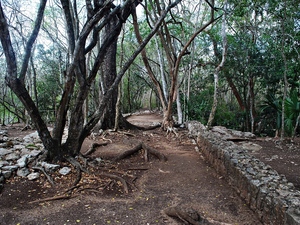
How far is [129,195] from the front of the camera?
377 centimetres

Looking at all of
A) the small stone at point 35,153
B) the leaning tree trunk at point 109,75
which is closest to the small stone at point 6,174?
the small stone at point 35,153

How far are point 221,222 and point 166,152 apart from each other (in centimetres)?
343

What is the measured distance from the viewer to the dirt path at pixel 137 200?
9.89 feet

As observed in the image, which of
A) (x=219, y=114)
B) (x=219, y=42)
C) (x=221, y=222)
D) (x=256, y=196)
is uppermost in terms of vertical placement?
(x=219, y=42)

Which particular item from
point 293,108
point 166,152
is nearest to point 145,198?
point 166,152

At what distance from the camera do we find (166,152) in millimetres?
6414

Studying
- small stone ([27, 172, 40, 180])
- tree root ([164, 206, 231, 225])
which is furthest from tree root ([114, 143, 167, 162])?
tree root ([164, 206, 231, 225])

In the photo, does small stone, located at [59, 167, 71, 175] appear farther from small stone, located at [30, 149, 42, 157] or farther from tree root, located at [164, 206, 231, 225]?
tree root, located at [164, 206, 231, 225]

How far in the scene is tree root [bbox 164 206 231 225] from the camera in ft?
9.68

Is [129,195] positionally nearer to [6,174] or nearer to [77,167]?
[77,167]

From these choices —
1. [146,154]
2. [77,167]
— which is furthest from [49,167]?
[146,154]

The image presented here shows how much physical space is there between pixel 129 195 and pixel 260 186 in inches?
74.7

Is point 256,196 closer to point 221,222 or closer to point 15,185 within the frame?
point 221,222

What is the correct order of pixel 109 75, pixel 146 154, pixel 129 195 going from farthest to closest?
1. pixel 109 75
2. pixel 146 154
3. pixel 129 195
